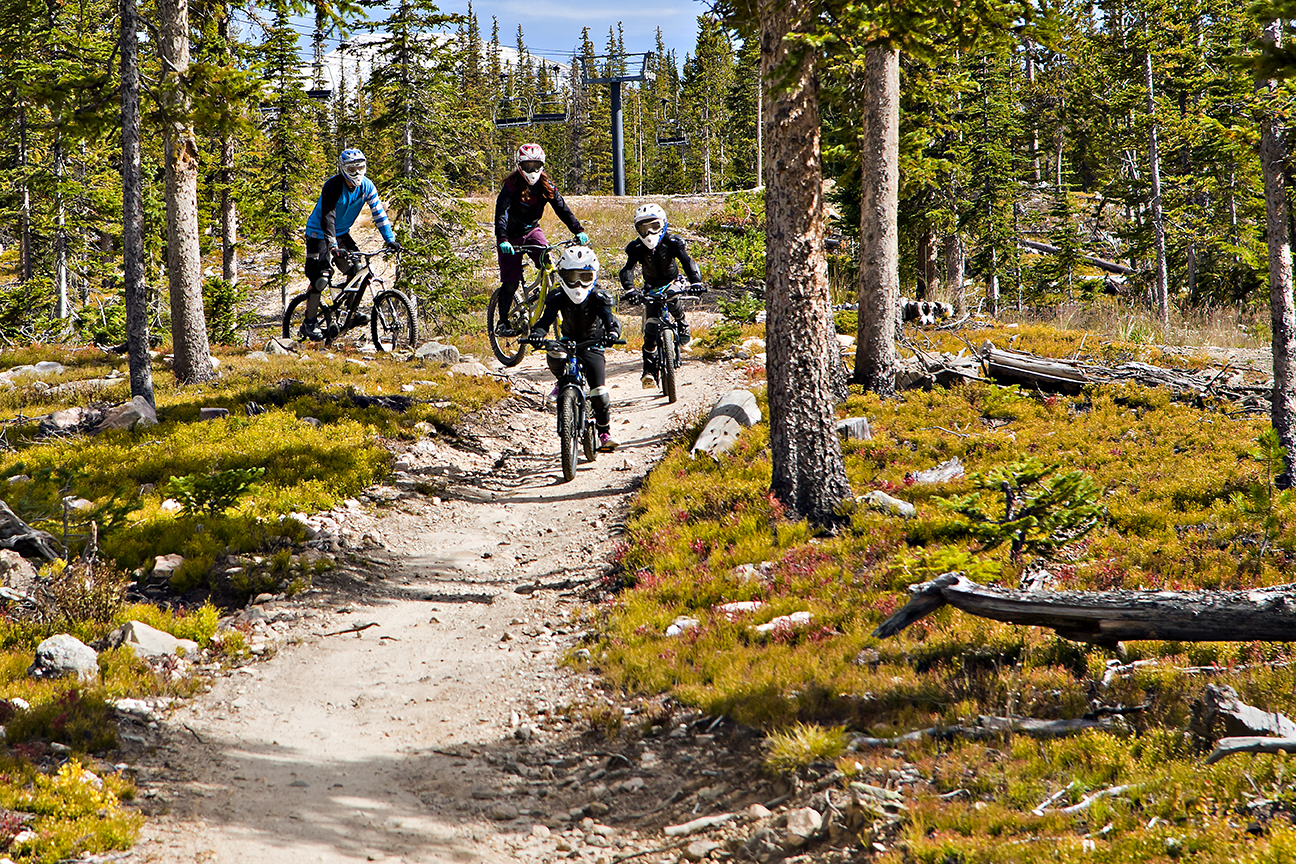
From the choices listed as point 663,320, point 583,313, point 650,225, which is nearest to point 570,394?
point 583,313

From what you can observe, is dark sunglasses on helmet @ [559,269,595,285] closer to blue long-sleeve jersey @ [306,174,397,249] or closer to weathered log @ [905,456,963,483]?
blue long-sleeve jersey @ [306,174,397,249]

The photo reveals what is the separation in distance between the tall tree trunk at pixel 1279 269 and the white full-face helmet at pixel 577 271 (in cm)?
788

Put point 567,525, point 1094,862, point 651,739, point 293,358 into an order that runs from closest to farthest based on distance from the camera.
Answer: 1. point 1094,862
2. point 651,739
3. point 567,525
4. point 293,358

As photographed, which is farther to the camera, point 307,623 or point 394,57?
point 394,57

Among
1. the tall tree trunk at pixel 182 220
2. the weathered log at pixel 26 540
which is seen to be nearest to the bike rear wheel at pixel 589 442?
the weathered log at pixel 26 540

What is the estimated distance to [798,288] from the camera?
8.77 metres

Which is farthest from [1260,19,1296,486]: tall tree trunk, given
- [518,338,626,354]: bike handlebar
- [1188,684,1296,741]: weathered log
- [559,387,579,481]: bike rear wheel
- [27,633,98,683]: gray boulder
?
[27,633,98,683]: gray boulder

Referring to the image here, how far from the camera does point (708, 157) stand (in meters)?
84.7

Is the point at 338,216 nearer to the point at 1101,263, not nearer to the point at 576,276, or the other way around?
the point at 576,276

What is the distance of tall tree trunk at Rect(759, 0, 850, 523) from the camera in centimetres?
868

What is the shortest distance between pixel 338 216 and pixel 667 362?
20.5 ft

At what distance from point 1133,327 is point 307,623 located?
1796 cm

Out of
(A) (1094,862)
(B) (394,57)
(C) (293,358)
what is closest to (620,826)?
(A) (1094,862)

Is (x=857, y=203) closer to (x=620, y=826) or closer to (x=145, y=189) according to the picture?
(x=145, y=189)
